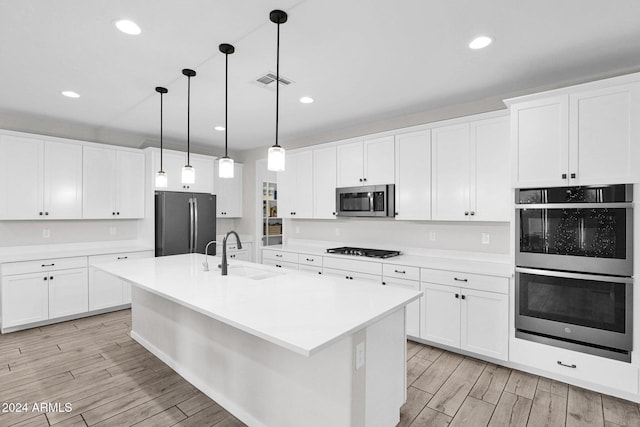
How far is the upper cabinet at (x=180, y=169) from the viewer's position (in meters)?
4.91

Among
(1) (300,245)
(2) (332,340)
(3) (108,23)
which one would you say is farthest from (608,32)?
(1) (300,245)

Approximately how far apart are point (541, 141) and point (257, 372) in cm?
277

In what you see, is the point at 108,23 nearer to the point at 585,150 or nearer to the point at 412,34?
the point at 412,34

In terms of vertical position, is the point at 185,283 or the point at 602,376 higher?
the point at 185,283

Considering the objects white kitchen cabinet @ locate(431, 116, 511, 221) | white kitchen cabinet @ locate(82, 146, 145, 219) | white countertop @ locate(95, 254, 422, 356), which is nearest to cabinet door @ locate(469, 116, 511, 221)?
white kitchen cabinet @ locate(431, 116, 511, 221)

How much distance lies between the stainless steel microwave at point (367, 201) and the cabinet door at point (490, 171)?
93 centimetres

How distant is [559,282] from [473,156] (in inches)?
53.8

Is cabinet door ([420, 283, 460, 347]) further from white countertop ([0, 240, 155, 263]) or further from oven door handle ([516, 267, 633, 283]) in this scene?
white countertop ([0, 240, 155, 263])

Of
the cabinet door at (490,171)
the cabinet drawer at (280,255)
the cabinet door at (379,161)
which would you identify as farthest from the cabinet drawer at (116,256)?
the cabinet door at (490,171)

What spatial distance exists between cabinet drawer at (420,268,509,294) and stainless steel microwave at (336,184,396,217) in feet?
3.01

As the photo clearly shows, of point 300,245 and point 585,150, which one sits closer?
point 585,150

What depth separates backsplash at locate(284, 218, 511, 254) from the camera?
3.46 meters

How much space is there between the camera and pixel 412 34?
219 centimetres

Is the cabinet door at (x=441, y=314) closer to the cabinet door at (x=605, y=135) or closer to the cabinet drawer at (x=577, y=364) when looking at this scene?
the cabinet drawer at (x=577, y=364)
